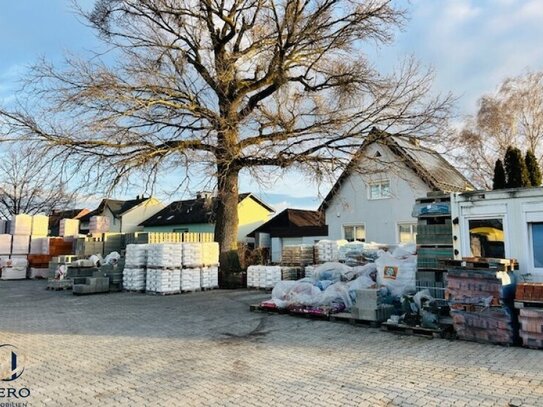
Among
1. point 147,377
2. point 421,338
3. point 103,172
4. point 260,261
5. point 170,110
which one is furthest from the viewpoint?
point 260,261

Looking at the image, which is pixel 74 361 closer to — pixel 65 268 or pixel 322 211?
pixel 65 268

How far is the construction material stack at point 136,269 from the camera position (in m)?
16.3

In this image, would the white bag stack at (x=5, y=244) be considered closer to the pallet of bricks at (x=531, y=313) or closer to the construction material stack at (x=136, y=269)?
the construction material stack at (x=136, y=269)

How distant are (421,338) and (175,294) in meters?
10.2

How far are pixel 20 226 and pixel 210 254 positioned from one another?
14.9 m

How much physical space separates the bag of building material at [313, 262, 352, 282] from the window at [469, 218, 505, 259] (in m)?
4.00

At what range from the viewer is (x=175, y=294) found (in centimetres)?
1566

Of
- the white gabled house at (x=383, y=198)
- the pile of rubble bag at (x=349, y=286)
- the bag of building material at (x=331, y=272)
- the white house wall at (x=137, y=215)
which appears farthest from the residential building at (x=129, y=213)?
the pile of rubble bag at (x=349, y=286)

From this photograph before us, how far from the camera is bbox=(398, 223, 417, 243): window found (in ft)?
69.5

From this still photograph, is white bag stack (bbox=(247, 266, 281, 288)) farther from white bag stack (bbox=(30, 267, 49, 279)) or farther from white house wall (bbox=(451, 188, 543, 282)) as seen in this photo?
white bag stack (bbox=(30, 267, 49, 279))

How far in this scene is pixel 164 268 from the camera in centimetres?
1559

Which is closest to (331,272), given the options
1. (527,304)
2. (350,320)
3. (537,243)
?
(350,320)

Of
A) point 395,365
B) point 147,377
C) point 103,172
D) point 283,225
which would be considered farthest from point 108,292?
point 283,225

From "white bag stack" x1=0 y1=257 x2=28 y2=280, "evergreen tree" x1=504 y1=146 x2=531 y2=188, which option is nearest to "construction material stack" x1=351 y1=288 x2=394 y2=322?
"evergreen tree" x1=504 y1=146 x2=531 y2=188
